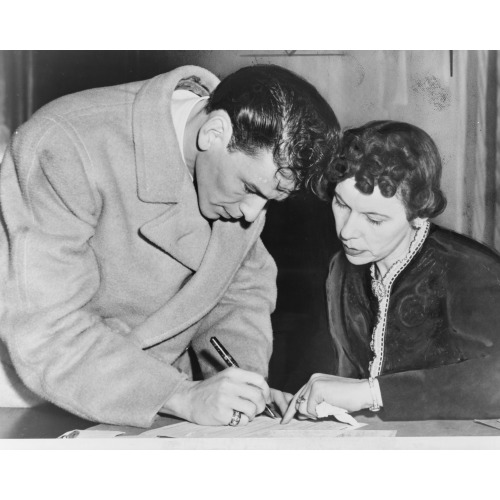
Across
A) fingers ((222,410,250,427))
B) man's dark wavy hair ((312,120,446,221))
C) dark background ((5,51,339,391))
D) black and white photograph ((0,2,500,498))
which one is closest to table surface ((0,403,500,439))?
black and white photograph ((0,2,500,498))

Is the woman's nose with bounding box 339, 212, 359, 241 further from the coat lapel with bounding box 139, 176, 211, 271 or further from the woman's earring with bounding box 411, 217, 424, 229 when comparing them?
the coat lapel with bounding box 139, 176, 211, 271

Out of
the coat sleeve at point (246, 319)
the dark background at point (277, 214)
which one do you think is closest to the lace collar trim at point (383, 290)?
the dark background at point (277, 214)

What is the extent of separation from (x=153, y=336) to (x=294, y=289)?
366mm

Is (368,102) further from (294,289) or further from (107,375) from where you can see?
(107,375)

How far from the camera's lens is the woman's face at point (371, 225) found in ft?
6.33

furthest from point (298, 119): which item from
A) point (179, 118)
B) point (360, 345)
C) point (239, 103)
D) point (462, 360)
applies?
point (462, 360)

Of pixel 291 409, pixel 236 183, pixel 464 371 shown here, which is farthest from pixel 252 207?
pixel 464 371

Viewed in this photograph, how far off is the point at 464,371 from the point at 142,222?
853 mm

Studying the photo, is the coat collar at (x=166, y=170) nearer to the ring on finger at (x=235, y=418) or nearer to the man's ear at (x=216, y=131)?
the man's ear at (x=216, y=131)

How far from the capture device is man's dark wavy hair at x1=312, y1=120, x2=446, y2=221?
1.93 metres

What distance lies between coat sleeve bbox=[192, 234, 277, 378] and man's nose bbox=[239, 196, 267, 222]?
0.12 meters

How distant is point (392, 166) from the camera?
1923mm

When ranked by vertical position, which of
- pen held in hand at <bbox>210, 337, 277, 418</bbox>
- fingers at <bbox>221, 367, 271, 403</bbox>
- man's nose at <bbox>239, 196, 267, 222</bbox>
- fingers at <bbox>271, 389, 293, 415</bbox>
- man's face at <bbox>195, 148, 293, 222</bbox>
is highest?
man's face at <bbox>195, 148, 293, 222</bbox>

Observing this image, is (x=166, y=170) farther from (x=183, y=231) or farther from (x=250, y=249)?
(x=250, y=249)
